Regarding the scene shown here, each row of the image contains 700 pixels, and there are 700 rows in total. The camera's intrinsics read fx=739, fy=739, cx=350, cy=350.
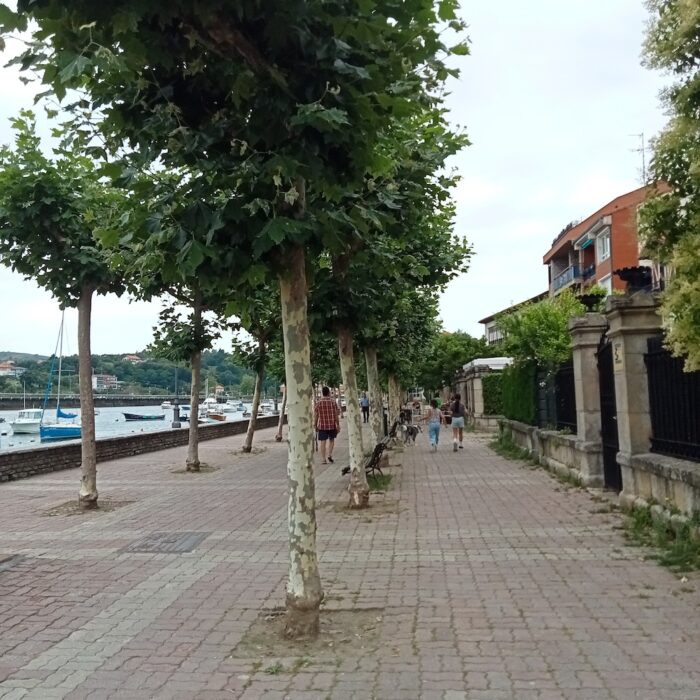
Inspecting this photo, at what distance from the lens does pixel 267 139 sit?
16.3 feet

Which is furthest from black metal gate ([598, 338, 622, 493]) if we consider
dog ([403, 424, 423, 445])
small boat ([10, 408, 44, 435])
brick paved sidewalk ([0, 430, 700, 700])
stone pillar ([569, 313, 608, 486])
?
small boat ([10, 408, 44, 435])

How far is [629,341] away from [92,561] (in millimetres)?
6779

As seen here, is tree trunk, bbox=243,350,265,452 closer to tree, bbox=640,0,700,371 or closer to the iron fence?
the iron fence

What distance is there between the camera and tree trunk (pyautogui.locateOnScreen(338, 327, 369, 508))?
1095 centimetres

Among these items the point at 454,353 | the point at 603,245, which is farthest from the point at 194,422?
the point at 454,353

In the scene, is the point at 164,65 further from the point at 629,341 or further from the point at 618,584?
the point at 629,341

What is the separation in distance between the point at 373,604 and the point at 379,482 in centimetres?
826

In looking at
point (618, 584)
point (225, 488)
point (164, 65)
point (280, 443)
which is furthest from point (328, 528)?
point (280, 443)

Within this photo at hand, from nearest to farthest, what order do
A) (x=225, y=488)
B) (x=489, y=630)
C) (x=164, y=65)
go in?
(x=164, y=65) < (x=489, y=630) < (x=225, y=488)

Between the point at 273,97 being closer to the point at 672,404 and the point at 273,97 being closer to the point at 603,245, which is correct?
the point at 672,404

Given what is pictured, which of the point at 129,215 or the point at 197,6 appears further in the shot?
the point at 129,215

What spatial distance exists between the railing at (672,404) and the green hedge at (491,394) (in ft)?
83.1

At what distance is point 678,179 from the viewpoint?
17.0 ft

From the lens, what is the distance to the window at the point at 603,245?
42.4 metres
